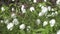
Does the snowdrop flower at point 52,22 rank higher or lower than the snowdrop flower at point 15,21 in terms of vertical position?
lower

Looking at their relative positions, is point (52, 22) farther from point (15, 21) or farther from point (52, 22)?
point (15, 21)

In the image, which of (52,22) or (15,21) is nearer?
(52,22)

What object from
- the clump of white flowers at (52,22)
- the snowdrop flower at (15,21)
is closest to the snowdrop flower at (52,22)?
the clump of white flowers at (52,22)

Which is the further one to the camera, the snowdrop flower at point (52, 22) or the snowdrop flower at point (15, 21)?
the snowdrop flower at point (15, 21)

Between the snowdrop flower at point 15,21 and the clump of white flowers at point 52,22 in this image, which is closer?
the clump of white flowers at point 52,22

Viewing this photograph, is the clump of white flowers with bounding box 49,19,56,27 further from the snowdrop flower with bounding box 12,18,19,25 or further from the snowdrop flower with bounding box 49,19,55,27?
the snowdrop flower with bounding box 12,18,19,25

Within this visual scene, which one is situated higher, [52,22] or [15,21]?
[15,21]

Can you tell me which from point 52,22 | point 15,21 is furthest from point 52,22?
point 15,21

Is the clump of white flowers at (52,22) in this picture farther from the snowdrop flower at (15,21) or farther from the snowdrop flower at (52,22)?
the snowdrop flower at (15,21)

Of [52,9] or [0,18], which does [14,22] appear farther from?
[52,9]

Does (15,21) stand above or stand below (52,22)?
above

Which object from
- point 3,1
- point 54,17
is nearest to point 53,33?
point 54,17
